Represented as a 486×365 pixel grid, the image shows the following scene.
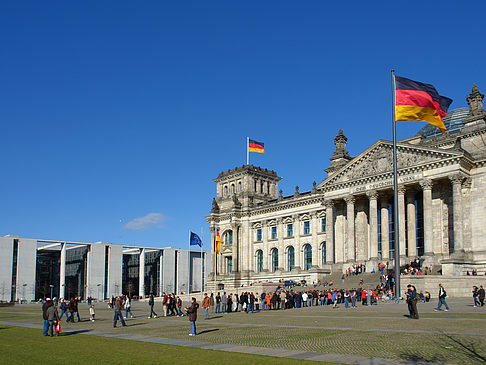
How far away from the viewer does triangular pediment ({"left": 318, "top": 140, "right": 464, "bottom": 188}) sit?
57500 mm

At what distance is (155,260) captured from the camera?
461 feet

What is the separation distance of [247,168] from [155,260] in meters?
60.5

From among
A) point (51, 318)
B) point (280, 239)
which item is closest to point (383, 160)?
point (280, 239)

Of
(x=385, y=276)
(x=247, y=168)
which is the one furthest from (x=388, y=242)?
(x=247, y=168)

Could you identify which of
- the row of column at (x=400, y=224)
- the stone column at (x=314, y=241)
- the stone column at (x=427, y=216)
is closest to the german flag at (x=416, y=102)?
the row of column at (x=400, y=224)

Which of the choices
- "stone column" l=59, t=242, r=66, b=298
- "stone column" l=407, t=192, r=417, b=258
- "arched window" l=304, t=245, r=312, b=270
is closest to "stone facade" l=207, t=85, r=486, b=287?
"arched window" l=304, t=245, r=312, b=270

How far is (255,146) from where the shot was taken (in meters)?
84.9

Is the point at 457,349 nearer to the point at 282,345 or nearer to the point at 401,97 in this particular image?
the point at 282,345

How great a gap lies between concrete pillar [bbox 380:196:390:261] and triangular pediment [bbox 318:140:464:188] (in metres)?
4.13

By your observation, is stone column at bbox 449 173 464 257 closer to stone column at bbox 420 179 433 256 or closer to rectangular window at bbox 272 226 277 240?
stone column at bbox 420 179 433 256

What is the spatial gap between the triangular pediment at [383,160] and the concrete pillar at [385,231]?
13.5 ft

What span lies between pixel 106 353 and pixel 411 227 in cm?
4937

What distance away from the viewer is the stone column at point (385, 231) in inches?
2432

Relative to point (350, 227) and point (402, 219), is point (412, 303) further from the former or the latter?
point (350, 227)
